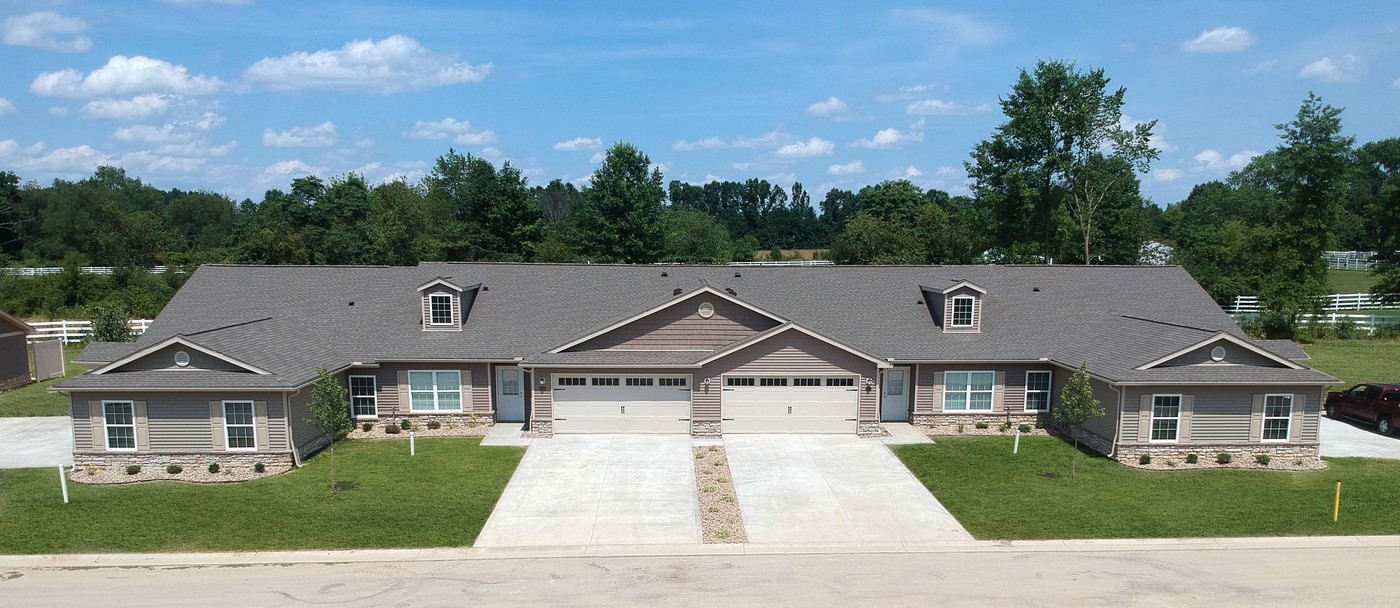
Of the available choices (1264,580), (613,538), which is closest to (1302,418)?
(1264,580)

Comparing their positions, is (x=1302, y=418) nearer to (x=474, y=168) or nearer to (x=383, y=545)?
Result: (x=383, y=545)

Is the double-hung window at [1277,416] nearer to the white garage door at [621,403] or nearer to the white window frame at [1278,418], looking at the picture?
the white window frame at [1278,418]

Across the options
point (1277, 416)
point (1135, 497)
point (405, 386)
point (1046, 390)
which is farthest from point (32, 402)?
point (1277, 416)

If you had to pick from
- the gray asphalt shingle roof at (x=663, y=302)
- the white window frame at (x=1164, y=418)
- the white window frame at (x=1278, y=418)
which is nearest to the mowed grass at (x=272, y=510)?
the gray asphalt shingle roof at (x=663, y=302)

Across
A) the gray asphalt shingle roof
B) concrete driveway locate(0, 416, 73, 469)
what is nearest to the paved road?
the gray asphalt shingle roof

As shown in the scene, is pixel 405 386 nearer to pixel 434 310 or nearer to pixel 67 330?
pixel 434 310
